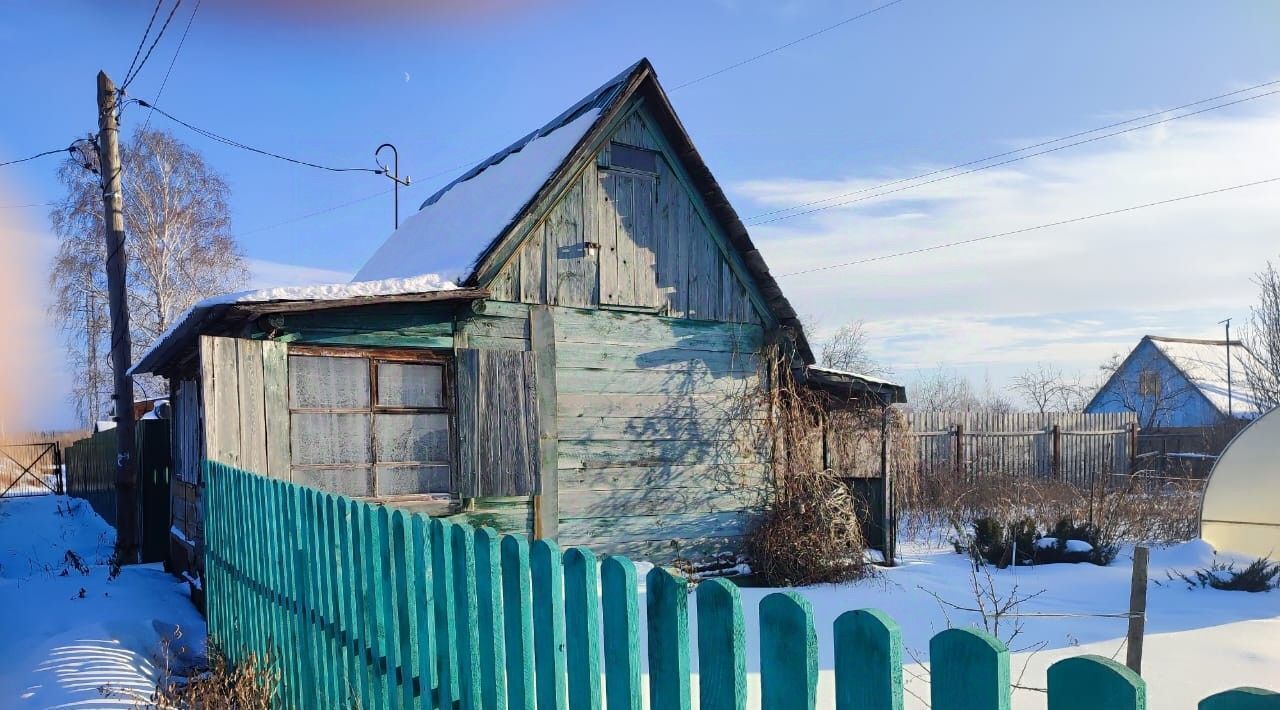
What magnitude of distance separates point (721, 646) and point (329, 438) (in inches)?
261

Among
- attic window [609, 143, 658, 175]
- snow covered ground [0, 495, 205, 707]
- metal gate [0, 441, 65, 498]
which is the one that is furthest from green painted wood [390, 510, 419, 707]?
metal gate [0, 441, 65, 498]

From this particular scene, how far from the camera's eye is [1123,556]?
11875mm

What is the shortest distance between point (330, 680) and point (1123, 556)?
11823 mm

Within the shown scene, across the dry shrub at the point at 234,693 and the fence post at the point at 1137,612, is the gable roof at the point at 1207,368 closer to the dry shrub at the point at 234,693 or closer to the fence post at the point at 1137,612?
the fence post at the point at 1137,612

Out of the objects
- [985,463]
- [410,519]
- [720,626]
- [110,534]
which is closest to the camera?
[720,626]

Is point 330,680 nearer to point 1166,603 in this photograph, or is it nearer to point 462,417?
point 462,417

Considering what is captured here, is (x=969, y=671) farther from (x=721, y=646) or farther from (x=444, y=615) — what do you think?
(x=444, y=615)

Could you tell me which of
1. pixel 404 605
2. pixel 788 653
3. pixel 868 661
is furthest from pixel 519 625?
pixel 868 661

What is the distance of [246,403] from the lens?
6.73 m

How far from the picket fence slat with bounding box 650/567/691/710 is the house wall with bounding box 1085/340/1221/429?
118 ft

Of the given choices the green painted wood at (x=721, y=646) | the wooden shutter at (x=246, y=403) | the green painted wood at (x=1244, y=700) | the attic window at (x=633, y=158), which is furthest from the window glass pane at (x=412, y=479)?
the green painted wood at (x=1244, y=700)

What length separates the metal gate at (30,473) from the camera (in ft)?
79.9

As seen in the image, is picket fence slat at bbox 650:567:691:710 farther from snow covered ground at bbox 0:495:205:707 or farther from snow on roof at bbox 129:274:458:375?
snow on roof at bbox 129:274:458:375

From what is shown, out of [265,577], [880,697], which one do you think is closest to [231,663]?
[265,577]
